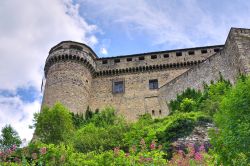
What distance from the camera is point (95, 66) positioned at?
32594 mm

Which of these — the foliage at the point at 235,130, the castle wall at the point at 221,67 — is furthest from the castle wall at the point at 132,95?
the foliage at the point at 235,130

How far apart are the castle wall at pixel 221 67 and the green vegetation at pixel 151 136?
0.96m

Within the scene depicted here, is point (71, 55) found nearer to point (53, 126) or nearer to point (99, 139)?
point (53, 126)

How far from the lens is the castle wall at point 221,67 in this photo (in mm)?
22844

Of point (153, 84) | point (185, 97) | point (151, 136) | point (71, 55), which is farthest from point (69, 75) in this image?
point (151, 136)

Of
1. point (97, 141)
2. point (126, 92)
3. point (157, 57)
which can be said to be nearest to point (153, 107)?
point (126, 92)

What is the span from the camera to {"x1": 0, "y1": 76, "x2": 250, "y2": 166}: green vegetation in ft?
29.5

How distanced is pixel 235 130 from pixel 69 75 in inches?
854

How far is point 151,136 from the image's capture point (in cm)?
1691

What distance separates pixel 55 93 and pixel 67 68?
2.68 meters

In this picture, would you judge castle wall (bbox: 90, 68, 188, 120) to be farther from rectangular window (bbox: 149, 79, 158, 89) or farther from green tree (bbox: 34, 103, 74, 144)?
green tree (bbox: 34, 103, 74, 144)

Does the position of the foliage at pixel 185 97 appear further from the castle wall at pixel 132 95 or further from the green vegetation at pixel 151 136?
the castle wall at pixel 132 95

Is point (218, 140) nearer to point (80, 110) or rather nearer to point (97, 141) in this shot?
point (97, 141)

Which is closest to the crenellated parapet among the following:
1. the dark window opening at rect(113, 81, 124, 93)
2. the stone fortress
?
the stone fortress
